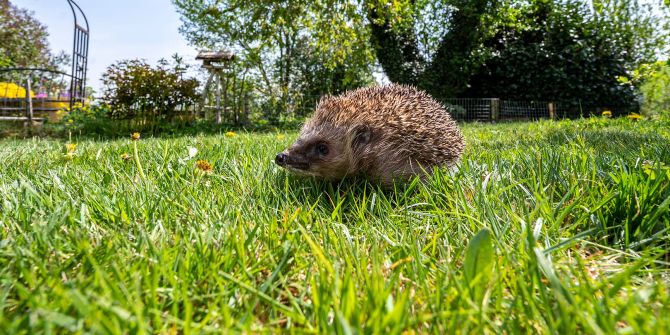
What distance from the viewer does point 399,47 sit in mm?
16094

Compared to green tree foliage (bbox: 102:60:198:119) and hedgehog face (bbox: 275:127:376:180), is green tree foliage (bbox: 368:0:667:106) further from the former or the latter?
hedgehog face (bbox: 275:127:376:180)

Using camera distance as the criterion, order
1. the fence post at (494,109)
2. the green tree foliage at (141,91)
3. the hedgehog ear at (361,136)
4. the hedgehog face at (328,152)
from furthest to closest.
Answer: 1. the fence post at (494,109)
2. the green tree foliage at (141,91)
3. the hedgehog ear at (361,136)
4. the hedgehog face at (328,152)

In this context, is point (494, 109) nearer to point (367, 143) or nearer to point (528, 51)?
point (528, 51)

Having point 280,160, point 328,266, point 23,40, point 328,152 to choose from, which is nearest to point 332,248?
point 328,266

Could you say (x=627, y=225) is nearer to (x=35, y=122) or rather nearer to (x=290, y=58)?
(x=35, y=122)

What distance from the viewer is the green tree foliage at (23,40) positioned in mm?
18688

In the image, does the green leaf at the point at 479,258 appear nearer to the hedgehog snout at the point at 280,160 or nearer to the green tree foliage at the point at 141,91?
the hedgehog snout at the point at 280,160

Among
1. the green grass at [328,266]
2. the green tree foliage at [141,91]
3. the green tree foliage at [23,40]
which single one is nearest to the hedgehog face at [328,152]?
the green grass at [328,266]

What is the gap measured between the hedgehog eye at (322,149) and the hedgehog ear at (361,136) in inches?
7.0

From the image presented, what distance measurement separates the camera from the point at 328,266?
868mm

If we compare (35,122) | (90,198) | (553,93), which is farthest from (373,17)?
(90,198)

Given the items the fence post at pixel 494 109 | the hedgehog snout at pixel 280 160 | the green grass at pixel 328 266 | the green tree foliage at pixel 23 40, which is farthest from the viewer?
the green tree foliage at pixel 23 40

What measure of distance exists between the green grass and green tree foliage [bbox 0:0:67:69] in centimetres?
2235

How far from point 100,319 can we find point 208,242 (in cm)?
43
